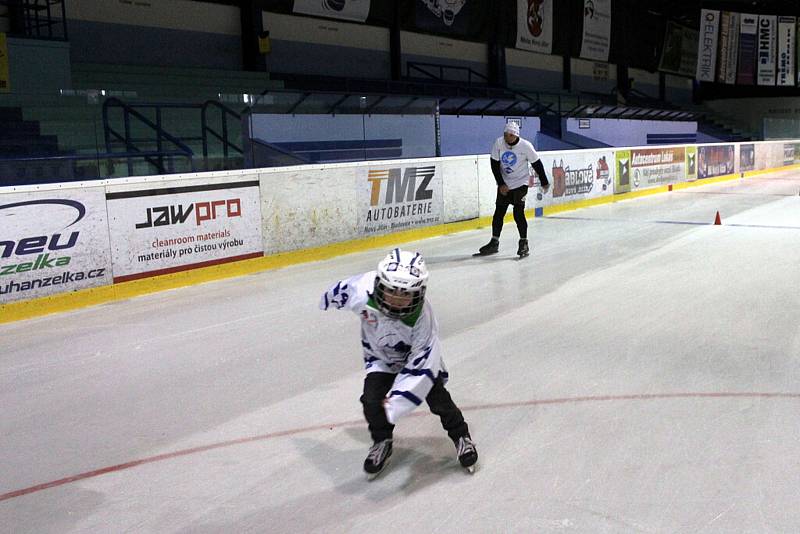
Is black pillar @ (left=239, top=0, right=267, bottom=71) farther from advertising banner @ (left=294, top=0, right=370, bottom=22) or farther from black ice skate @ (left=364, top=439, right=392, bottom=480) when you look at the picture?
black ice skate @ (left=364, top=439, right=392, bottom=480)

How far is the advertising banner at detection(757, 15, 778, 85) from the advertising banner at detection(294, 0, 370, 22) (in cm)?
1874

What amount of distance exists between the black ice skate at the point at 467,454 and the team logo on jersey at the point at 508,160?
7.41 metres

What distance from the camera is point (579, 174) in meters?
17.7

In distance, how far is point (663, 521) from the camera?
329cm

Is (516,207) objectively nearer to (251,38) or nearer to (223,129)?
(223,129)

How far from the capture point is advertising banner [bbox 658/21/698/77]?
38.2 metres

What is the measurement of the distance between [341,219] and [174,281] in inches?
122

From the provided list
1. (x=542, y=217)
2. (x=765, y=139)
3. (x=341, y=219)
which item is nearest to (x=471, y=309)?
(x=341, y=219)

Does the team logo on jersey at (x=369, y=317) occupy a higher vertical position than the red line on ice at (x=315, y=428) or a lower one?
higher

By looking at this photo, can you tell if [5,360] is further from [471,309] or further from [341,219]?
[341,219]

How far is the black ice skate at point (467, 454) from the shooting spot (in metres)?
3.84

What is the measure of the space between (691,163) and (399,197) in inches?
550

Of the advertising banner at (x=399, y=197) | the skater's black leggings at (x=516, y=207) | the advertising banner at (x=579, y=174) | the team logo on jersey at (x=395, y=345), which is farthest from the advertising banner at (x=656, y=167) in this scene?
the team logo on jersey at (x=395, y=345)

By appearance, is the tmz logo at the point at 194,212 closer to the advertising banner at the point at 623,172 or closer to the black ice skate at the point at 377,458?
the black ice skate at the point at 377,458
